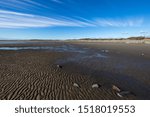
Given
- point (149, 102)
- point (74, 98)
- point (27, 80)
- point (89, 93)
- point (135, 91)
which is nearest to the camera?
point (149, 102)

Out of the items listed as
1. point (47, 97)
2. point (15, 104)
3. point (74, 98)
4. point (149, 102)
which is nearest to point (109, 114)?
point (74, 98)

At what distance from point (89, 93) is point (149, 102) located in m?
3.12

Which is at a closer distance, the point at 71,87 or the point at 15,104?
the point at 15,104

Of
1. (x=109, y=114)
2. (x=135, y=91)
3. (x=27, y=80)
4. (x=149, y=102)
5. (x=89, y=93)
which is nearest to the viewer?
(x=109, y=114)

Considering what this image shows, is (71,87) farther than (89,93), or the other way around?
(71,87)

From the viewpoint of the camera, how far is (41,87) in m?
8.09

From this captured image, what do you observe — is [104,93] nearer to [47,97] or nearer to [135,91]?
[135,91]

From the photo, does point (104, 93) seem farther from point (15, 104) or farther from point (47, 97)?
point (15, 104)

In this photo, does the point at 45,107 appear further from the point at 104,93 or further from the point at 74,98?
the point at 104,93

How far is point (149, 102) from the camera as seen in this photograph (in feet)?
20.4

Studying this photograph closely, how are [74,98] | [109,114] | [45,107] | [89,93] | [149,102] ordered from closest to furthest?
[109,114], [45,107], [149,102], [74,98], [89,93]

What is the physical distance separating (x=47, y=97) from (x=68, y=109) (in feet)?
5.87

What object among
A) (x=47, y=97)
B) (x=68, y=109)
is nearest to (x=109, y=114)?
(x=68, y=109)

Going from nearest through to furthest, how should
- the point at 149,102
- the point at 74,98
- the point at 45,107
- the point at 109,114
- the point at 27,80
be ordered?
1. the point at 109,114
2. the point at 45,107
3. the point at 149,102
4. the point at 74,98
5. the point at 27,80
